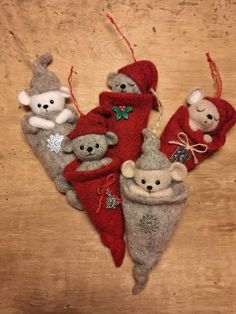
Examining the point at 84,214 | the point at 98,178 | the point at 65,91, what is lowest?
the point at 84,214

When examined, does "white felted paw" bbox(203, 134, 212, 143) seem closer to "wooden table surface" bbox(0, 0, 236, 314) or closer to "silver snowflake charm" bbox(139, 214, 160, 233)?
"wooden table surface" bbox(0, 0, 236, 314)

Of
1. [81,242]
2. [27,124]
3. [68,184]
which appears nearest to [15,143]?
[27,124]

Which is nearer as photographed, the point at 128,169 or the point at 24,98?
the point at 128,169

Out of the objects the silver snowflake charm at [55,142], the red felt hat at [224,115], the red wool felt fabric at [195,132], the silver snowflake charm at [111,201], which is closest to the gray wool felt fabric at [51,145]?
the silver snowflake charm at [55,142]

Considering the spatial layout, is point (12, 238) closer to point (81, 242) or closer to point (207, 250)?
point (81, 242)

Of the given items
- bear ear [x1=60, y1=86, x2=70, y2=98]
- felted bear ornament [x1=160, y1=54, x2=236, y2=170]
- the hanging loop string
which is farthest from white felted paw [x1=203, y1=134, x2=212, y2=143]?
the hanging loop string

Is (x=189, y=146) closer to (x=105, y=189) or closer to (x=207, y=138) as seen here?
(x=207, y=138)

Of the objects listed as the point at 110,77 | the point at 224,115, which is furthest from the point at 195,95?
the point at 110,77
